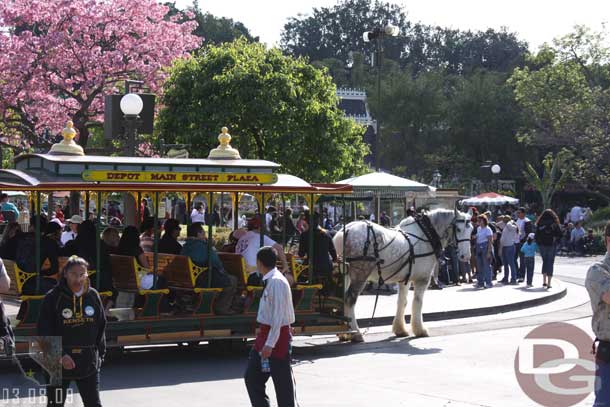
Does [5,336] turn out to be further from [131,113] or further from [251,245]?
[131,113]

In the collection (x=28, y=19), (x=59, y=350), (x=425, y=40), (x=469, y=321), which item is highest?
(x=425, y=40)

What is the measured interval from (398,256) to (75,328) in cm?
833

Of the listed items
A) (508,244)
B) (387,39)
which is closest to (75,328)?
(508,244)

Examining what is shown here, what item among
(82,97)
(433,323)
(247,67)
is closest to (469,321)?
(433,323)

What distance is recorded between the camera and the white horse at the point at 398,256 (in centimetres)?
1447

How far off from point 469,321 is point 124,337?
7.85 metres

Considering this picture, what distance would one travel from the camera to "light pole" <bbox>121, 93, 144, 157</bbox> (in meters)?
16.0

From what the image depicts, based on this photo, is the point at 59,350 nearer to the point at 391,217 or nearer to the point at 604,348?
the point at 604,348

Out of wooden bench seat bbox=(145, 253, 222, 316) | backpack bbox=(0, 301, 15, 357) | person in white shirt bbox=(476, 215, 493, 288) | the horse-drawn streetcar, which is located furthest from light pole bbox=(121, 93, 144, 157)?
person in white shirt bbox=(476, 215, 493, 288)

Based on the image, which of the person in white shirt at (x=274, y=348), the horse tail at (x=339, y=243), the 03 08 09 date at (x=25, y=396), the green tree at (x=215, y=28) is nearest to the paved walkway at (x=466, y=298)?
the horse tail at (x=339, y=243)

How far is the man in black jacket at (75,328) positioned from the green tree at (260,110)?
65.9 ft

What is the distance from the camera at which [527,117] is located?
53.6 meters

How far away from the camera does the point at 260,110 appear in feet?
90.6

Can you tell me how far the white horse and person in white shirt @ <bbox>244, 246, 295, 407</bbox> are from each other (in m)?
6.00
